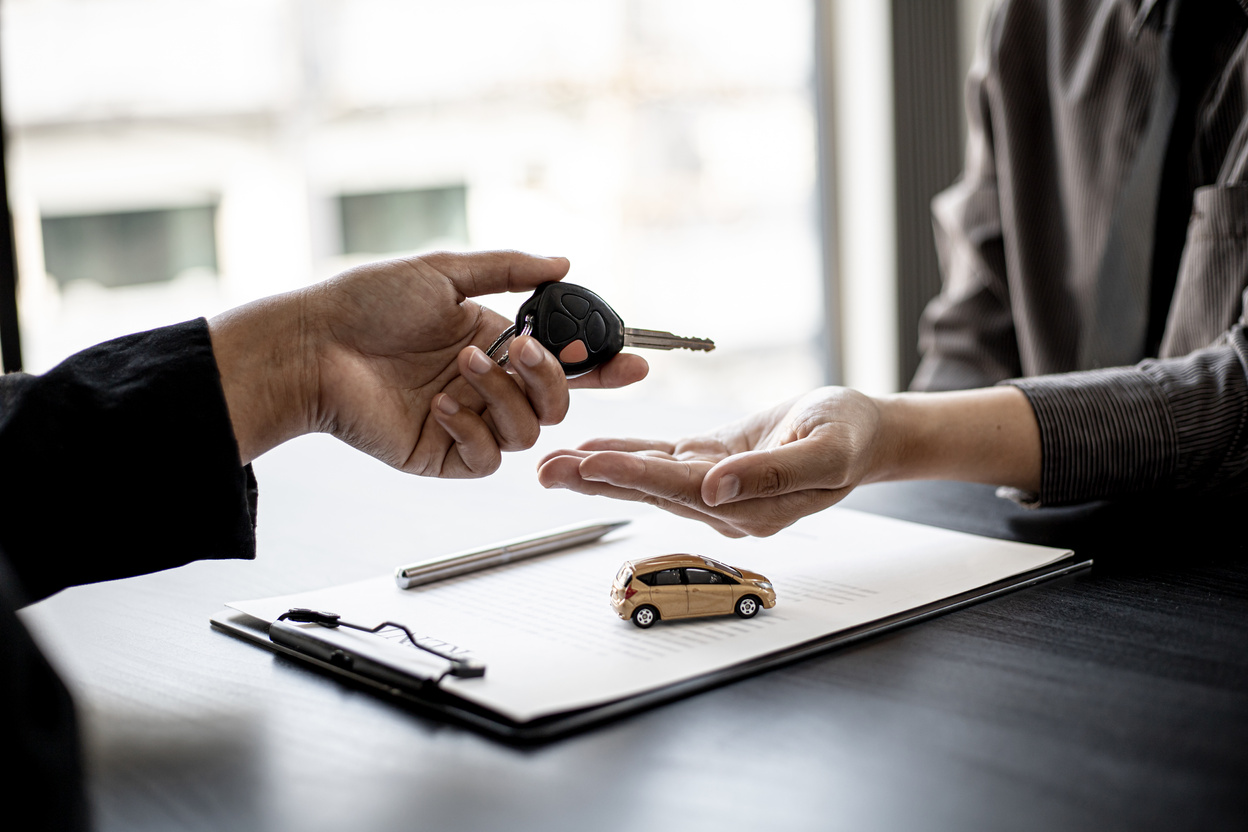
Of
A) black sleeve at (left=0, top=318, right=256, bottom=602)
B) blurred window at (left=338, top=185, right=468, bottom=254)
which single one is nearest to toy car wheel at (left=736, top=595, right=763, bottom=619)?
black sleeve at (left=0, top=318, right=256, bottom=602)

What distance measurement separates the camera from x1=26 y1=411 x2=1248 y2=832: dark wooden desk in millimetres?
476

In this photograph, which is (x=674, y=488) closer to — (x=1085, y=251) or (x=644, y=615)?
(x=644, y=615)

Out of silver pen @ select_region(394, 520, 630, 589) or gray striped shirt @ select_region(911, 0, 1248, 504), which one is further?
gray striped shirt @ select_region(911, 0, 1248, 504)

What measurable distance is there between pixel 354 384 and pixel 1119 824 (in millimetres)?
653

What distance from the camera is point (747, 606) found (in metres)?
0.73

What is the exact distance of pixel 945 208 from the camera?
172 cm

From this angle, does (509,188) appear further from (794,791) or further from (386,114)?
(794,791)

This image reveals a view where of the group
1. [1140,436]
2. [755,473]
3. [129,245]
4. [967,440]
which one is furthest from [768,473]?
[129,245]

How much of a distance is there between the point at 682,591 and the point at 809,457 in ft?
0.53

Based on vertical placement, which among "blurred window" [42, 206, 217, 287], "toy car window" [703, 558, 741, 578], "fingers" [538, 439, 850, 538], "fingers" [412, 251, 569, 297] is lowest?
"toy car window" [703, 558, 741, 578]

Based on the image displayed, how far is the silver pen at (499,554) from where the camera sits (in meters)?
0.83

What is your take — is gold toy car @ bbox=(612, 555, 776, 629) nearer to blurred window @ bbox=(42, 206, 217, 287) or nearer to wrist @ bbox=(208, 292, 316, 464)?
wrist @ bbox=(208, 292, 316, 464)

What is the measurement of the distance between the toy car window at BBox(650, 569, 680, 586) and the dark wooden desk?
0.11m

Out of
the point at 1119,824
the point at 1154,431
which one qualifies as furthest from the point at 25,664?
the point at 1154,431
